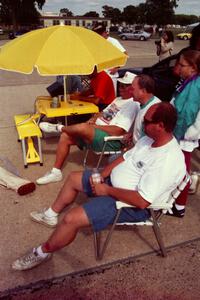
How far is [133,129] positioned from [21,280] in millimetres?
2069

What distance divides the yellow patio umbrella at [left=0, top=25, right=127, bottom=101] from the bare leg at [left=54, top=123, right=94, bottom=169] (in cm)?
66

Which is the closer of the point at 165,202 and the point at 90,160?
the point at 165,202

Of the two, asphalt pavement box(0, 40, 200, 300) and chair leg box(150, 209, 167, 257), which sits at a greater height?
chair leg box(150, 209, 167, 257)

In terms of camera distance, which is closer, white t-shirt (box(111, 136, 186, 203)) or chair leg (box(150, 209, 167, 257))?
white t-shirt (box(111, 136, 186, 203))

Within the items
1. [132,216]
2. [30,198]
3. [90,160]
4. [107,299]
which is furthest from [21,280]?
[90,160]

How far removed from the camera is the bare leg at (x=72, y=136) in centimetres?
394

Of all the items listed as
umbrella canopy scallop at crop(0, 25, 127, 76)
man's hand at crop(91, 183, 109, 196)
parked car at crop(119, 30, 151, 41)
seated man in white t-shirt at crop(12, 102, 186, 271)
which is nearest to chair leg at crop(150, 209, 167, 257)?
seated man in white t-shirt at crop(12, 102, 186, 271)

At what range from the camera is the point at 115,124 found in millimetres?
3945

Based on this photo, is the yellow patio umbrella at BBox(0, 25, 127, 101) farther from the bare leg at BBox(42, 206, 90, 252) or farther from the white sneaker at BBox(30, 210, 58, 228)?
the bare leg at BBox(42, 206, 90, 252)

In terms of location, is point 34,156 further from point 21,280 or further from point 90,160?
point 21,280

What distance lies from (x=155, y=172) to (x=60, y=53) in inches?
94.0

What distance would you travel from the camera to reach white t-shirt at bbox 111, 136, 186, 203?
7.86 ft

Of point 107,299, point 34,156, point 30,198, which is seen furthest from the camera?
point 34,156

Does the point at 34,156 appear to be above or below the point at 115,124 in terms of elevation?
below
